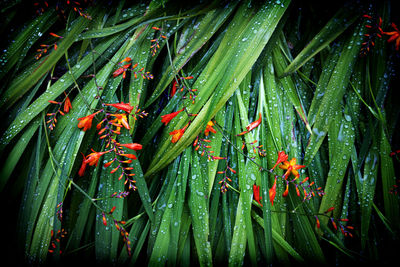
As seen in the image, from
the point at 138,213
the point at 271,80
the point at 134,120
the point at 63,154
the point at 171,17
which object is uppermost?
the point at 171,17

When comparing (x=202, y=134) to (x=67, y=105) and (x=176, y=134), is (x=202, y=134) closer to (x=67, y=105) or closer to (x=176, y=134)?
(x=176, y=134)

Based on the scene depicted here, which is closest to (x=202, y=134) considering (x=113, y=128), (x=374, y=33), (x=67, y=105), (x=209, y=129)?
(x=209, y=129)

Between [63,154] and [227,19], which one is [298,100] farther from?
[63,154]

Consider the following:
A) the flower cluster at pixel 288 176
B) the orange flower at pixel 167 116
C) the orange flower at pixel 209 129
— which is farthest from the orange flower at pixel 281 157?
the orange flower at pixel 167 116

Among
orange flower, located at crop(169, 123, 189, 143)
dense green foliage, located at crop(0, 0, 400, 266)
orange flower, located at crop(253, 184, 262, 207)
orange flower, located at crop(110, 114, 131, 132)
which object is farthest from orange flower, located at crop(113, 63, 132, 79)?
orange flower, located at crop(253, 184, 262, 207)

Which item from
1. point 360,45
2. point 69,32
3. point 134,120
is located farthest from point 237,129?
point 69,32

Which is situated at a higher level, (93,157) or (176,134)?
(176,134)

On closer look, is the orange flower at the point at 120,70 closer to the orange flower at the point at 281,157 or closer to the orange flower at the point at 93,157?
the orange flower at the point at 93,157

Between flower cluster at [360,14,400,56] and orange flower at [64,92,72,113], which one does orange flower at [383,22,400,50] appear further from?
orange flower at [64,92,72,113]

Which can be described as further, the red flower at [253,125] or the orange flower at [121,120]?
the red flower at [253,125]

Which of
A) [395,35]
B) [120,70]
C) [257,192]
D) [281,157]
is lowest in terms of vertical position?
[257,192]

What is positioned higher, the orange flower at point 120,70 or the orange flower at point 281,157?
the orange flower at point 120,70
